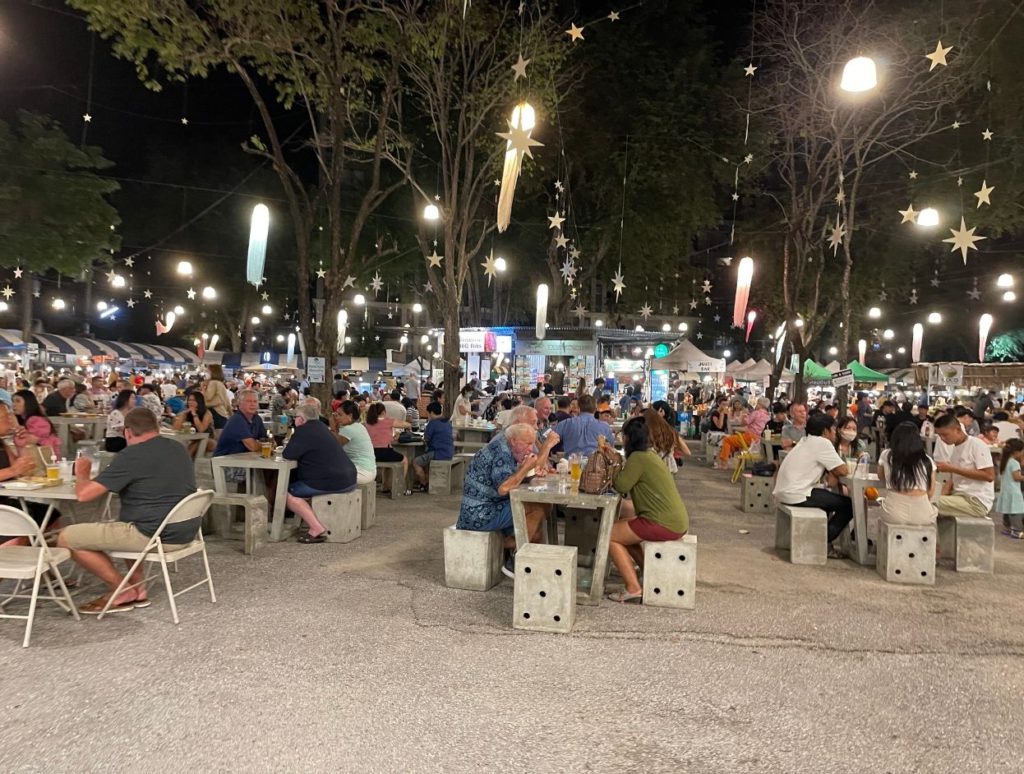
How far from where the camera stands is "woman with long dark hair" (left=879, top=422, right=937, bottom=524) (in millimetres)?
6398

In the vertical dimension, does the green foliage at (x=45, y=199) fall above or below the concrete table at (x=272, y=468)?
above

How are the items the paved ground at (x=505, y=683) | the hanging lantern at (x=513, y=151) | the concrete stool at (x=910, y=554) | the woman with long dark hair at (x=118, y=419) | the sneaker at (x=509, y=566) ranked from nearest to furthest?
1. the paved ground at (x=505, y=683)
2. the sneaker at (x=509, y=566)
3. the concrete stool at (x=910, y=554)
4. the woman with long dark hair at (x=118, y=419)
5. the hanging lantern at (x=513, y=151)

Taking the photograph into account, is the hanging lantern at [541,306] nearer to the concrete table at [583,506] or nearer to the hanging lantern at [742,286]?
the hanging lantern at [742,286]

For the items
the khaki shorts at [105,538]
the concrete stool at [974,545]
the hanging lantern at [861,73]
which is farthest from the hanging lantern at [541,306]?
the khaki shorts at [105,538]

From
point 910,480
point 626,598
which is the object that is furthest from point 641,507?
point 910,480

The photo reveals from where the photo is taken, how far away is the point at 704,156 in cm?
2341

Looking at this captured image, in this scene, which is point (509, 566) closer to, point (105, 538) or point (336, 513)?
point (336, 513)

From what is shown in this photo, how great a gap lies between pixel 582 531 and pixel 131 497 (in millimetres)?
3767

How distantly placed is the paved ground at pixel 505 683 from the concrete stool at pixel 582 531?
94cm

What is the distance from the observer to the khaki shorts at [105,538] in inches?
193

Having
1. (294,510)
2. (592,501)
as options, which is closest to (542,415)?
(294,510)

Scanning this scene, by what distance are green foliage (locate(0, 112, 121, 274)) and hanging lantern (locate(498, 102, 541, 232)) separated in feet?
26.0

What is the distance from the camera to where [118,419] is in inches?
389

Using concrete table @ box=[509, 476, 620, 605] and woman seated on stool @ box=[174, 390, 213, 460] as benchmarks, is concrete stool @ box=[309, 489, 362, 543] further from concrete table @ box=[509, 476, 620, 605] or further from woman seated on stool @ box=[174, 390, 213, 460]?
woman seated on stool @ box=[174, 390, 213, 460]
